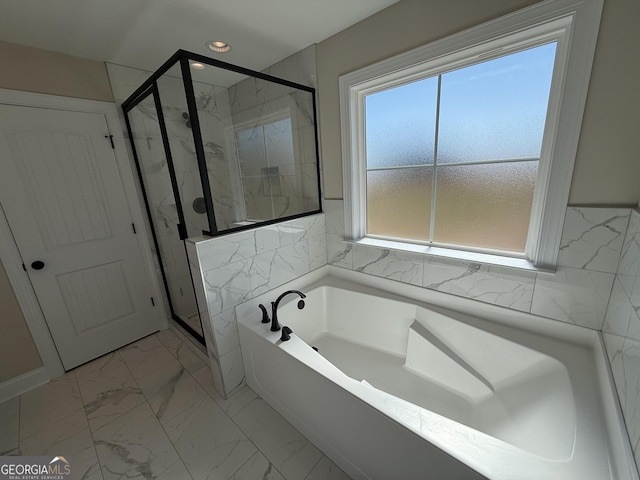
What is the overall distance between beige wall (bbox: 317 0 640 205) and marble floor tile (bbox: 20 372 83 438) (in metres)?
3.12

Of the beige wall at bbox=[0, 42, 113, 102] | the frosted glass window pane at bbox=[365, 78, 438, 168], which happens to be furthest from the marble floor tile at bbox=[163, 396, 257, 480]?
the beige wall at bbox=[0, 42, 113, 102]

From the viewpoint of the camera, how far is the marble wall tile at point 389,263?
1.75 meters

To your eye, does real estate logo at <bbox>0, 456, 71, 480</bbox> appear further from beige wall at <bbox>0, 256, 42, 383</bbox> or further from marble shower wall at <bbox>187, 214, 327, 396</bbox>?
marble shower wall at <bbox>187, 214, 327, 396</bbox>

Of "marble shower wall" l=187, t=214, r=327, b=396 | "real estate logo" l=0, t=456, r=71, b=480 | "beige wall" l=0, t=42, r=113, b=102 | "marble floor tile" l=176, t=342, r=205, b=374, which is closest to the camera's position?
"real estate logo" l=0, t=456, r=71, b=480

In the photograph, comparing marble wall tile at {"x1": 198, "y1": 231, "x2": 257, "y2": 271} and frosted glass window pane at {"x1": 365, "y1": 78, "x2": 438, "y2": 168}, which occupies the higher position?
frosted glass window pane at {"x1": 365, "y1": 78, "x2": 438, "y2": 168}

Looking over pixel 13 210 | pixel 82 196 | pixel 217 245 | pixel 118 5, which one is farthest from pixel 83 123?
pixel 217 245

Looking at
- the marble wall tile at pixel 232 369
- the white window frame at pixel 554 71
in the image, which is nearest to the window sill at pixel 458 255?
the white window frame at pixel 554 71

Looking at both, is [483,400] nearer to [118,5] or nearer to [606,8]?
[606,8]

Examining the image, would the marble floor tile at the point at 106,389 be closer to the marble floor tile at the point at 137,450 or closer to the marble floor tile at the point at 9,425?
the marble floor tile at the point at 137,450

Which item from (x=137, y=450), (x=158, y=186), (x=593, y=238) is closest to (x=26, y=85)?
(x=158, y=186)

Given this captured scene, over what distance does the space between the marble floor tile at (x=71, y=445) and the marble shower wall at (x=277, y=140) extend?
165 cm

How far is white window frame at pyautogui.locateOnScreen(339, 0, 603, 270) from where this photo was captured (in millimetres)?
1056

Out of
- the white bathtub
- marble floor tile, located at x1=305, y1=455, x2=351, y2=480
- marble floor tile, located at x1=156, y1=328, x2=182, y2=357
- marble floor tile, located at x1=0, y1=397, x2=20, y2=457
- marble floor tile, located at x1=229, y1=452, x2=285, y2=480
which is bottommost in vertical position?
marble floor tile, located at x1=305, y1=455, x2=351, y2=480

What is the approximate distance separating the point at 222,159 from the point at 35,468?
85.6 inches
